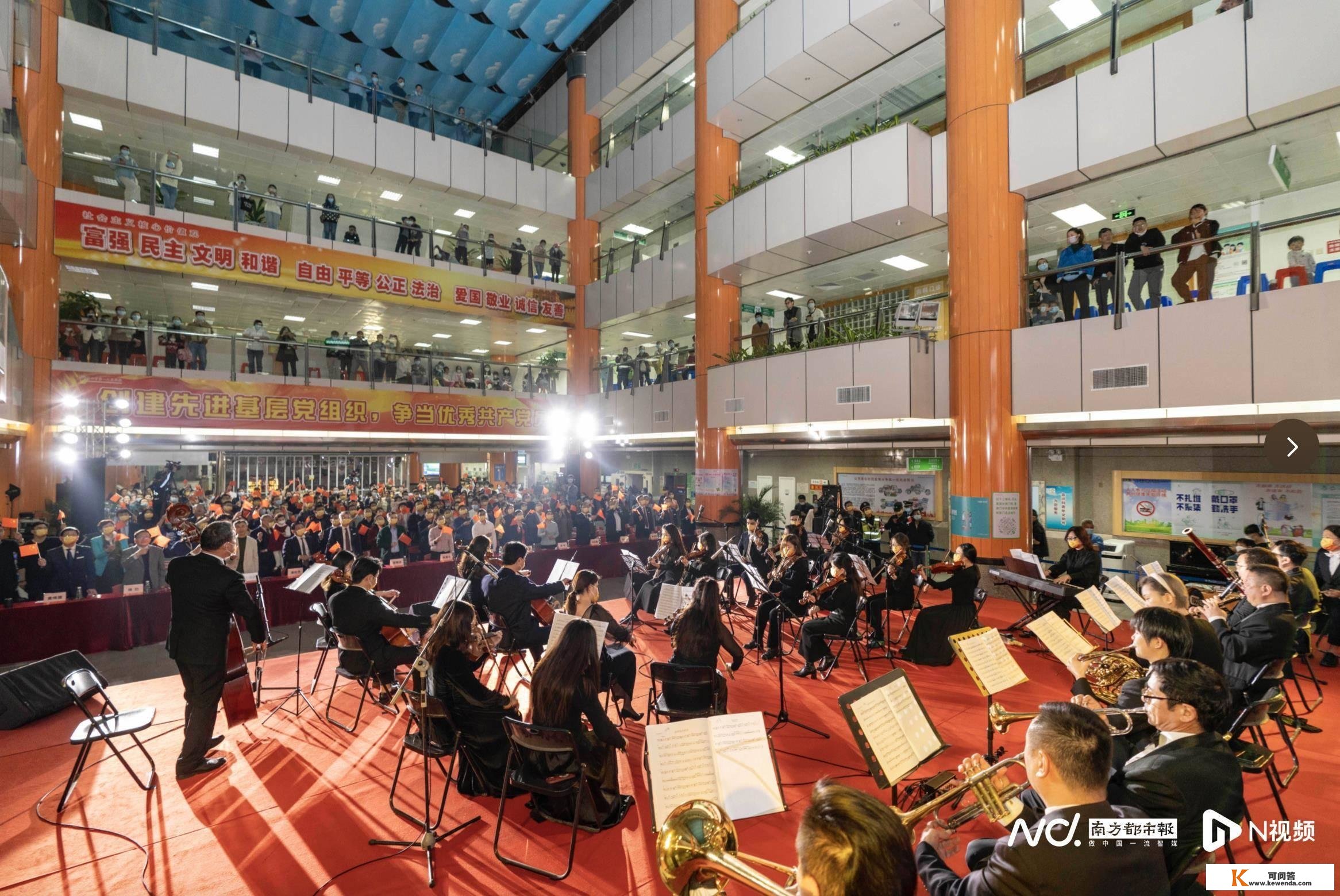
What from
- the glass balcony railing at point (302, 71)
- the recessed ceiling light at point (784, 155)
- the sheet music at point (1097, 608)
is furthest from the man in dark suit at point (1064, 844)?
the glass balcony railing at point (302, 71)

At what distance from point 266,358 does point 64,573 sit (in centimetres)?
786

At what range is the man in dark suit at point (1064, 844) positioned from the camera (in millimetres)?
1888

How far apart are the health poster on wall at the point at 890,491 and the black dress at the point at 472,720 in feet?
38.6

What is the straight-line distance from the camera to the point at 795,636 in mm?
8305

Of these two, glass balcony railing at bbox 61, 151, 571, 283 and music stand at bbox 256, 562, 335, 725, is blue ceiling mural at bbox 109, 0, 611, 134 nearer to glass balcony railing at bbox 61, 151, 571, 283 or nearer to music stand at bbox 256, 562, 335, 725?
glass balcony railing at bbox 61, 151, 571, 283

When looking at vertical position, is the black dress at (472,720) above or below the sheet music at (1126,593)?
below

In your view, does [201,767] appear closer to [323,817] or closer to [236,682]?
[236,682]

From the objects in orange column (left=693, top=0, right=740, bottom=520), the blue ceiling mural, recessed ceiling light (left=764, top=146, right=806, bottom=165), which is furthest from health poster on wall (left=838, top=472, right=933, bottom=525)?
the blue ceiling mural

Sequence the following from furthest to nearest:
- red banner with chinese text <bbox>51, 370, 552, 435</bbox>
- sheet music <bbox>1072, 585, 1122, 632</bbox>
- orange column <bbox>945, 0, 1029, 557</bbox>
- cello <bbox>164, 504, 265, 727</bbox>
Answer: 1. red banner with chinese text <bbox>51, 370, 552, 435</bbox>
2. orange column <bbox>945, 0, 1029, 557</bbox>
3. sheet music <bbox>1072, 585, 1122, 632</bbox>
4. cello <bbox>164, 504, 265, 727</bbox>

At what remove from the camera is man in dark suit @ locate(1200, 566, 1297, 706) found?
428cm

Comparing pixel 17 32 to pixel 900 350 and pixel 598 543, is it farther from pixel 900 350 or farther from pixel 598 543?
pixel 900 350

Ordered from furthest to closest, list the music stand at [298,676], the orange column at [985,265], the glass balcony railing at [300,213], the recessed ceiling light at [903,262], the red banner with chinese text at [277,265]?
the recessed ceiling light at [903,262] → the glass balcony railing at [300,213] → the red banner with chinese text at [277,265] → the orange column at [985,265] → the music stand at [298,676]

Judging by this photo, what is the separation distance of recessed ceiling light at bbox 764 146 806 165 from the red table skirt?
13827 millimetres

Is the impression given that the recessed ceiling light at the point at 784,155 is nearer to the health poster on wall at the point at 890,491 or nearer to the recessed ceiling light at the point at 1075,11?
the recessed ceiling light at the point at 1075,11
